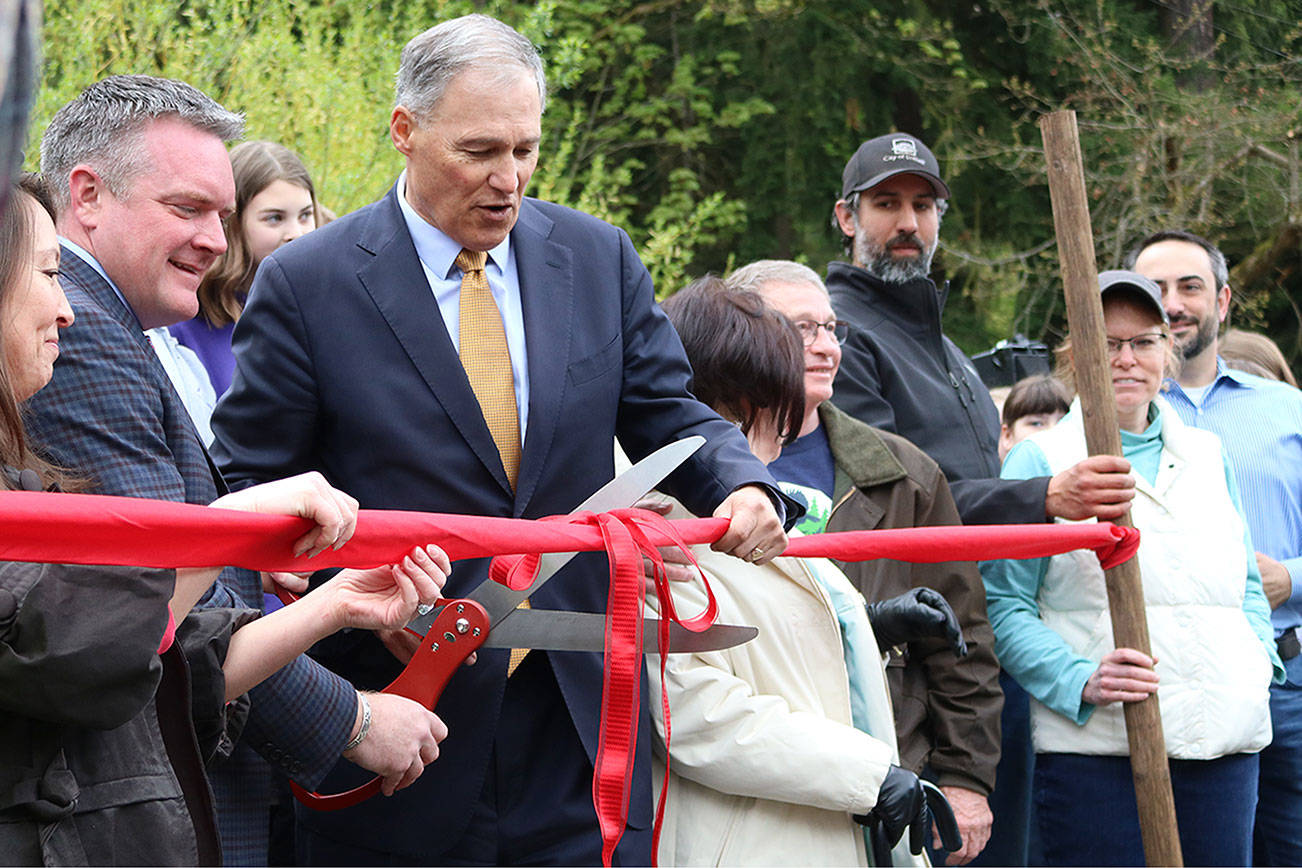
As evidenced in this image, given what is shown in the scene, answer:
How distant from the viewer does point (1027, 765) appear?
418cm

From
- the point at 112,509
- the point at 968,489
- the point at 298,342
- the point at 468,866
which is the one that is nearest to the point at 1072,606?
the point at 968,489

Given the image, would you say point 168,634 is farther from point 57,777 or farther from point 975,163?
point 975,163

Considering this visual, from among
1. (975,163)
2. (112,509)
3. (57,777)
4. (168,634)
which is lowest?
(57,777)

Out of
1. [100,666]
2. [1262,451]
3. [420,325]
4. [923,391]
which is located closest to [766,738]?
[420,325]

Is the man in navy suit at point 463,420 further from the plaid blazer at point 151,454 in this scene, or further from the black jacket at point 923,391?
the black jacket at point 923,391

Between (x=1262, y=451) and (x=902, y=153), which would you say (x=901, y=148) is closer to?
(x=902, y=153)

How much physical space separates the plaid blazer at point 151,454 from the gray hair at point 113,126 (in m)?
0.17

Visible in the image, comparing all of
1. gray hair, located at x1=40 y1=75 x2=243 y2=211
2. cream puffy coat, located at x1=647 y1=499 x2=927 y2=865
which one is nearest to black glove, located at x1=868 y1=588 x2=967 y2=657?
cream puffy coat, located at x1=647 y1=499 x2=927 y2=865

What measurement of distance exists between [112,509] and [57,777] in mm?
333

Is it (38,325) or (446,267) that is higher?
(446,267)

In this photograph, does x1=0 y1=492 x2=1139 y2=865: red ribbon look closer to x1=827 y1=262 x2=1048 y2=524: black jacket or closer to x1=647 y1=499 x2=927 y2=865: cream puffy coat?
x1=647 y1=499 x2=927 y2=865: cream puffy coat

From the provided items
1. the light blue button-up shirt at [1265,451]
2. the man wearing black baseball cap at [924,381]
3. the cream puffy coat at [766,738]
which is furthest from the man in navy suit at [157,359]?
the light blue button-up shirt at [1265,451]

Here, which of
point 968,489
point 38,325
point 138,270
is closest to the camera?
point 38,325

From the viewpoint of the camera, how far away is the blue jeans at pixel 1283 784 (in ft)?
14.2
